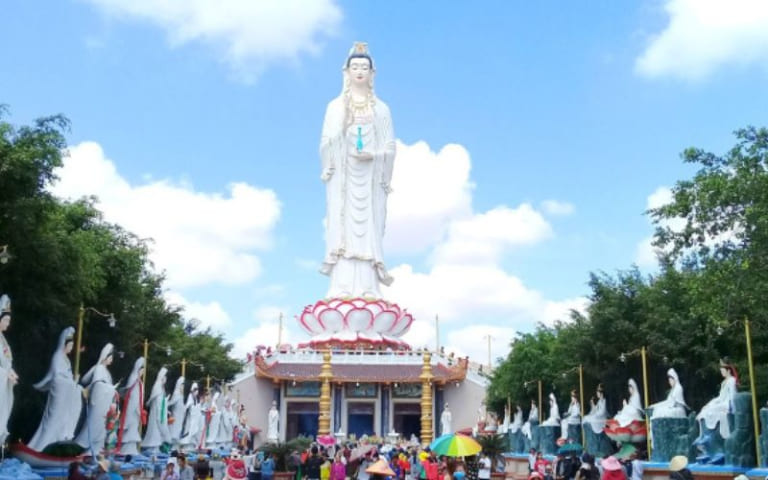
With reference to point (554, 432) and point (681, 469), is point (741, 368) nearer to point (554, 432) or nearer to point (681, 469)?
point (554, 432)

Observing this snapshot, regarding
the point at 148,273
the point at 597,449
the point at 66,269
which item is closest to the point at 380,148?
the point at 148,273

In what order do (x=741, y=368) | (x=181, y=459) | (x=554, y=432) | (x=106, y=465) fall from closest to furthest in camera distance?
(x=106, y=465), (x=181, y=459), (x=741, y=368), (x=554, y=432)

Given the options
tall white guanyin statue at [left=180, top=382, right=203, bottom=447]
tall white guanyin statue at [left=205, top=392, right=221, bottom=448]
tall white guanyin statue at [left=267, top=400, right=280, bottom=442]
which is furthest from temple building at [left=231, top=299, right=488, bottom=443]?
tall white guanyin statue at [left=180, top=382, right=203, bottom=447]

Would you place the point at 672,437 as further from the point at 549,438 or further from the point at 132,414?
the point at 132,414

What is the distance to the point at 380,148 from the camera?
42.9m

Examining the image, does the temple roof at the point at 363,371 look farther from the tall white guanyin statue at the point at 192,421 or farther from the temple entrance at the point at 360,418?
the tall white guanyin statue at the point at 192,421

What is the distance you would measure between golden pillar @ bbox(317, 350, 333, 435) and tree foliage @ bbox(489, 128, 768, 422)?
8.03m

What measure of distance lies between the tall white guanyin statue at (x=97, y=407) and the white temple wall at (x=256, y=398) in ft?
72.1

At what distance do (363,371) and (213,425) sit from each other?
9923 mm

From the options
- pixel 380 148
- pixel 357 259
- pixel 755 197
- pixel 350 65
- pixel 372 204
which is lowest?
pixel 755 197

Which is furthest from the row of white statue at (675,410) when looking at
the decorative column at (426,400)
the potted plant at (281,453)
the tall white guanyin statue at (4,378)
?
the tall white guanyin statue at (4,378)

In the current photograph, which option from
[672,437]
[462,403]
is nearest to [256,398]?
[462,403]

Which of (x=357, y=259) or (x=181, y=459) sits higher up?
(x=357, y=259)

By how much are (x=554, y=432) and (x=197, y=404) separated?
37.9ft
